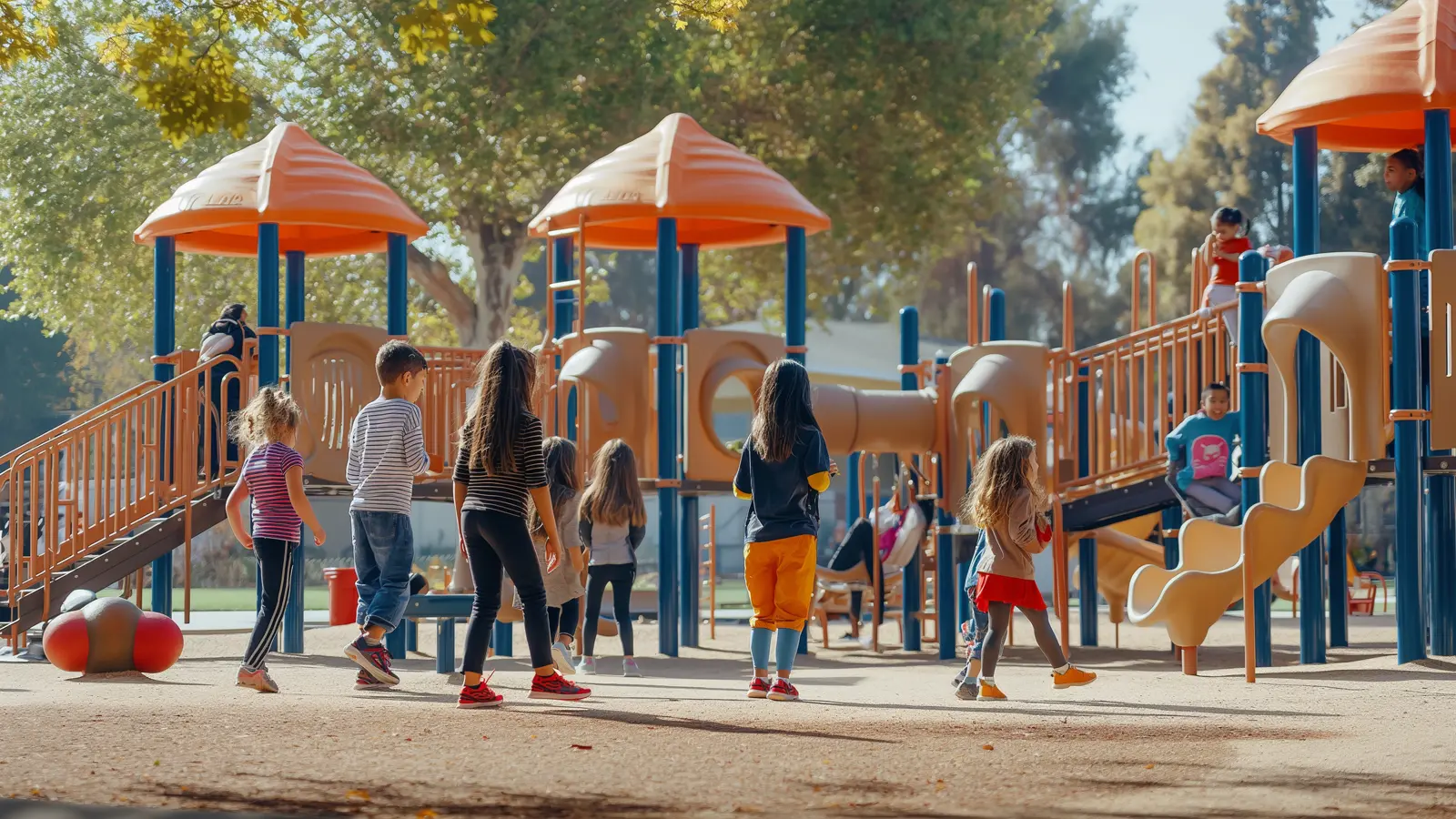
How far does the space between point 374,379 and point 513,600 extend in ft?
13.6

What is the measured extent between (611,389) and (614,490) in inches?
117

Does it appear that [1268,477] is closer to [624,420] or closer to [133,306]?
[624,420]

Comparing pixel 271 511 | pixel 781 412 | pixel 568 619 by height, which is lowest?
pixel 568 619

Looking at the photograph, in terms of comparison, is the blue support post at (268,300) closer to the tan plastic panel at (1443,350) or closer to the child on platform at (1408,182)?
the child on platform at (1408,182)

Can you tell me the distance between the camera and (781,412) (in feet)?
30.5

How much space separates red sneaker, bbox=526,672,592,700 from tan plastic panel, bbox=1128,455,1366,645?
14.5ft

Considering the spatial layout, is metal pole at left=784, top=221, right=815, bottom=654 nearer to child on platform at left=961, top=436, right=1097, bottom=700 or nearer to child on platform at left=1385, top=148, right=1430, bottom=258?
child on platform at left=1385, top=148, right=1430, bottom=258

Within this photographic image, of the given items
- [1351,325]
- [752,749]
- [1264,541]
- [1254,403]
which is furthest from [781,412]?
[1351,325]

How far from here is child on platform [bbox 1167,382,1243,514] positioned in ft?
43.7

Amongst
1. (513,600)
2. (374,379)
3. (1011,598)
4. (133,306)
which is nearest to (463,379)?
(374,379)

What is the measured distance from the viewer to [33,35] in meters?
A: 10.7

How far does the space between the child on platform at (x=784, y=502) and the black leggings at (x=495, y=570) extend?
3.55 feet

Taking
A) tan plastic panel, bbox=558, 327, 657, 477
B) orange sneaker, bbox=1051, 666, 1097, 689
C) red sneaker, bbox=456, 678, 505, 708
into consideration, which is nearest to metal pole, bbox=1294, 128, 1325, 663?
orange sneaker, bbox=1051, 666, 1097, 689

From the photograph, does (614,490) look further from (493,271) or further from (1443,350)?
(493,271)
